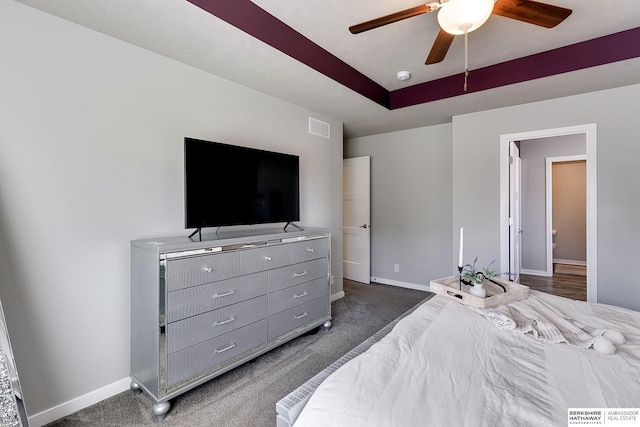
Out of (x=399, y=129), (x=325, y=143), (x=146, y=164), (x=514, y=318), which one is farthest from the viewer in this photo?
(x=399, y=129)

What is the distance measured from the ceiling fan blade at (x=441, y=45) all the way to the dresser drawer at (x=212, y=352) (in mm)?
2324

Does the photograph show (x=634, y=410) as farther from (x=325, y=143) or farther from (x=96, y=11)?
(x=325, y=143)

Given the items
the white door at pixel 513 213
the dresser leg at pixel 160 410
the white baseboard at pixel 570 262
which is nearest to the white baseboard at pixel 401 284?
the white door at pixel 513 213

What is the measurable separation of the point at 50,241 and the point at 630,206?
15.3ft

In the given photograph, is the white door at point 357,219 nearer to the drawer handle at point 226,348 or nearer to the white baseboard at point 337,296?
the white baseboard at point 337,296

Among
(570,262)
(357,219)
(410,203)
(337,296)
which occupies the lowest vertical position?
(337,296)

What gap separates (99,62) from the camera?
1889 millimetres

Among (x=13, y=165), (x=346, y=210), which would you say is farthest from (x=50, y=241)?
(x=346, y=210)

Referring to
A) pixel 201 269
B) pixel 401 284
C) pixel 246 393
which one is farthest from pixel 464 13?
pixel 401 284

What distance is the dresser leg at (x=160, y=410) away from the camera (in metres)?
1.71

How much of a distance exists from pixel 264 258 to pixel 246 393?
0.93m

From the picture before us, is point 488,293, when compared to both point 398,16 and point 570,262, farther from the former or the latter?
point 570,262

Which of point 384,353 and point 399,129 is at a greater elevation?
point 399,129

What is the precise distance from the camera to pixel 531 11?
4.96 feet
